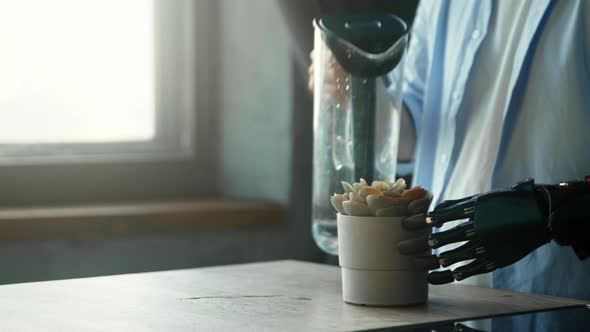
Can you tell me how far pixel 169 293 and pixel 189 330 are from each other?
225 millimetres

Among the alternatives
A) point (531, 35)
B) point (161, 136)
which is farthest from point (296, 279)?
point (161, 136)

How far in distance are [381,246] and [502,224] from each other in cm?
13

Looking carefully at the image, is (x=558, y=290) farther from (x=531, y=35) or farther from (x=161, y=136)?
(x=161, y=136)

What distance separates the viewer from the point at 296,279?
1.21 meters

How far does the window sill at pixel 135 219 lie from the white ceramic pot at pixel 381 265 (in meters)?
1.04

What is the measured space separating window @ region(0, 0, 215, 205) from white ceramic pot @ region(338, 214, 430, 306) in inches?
50.5

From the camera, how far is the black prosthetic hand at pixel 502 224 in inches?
37.9

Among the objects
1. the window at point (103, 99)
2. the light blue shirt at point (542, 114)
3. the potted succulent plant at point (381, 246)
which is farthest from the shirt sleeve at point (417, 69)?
the window at point (103, 99)

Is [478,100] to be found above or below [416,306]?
above

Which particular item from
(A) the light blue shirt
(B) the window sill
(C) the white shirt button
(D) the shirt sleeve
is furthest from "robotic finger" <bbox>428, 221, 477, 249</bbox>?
(B) the window sill

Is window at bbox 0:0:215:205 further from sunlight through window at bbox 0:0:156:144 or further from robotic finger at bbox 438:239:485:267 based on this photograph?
robotic finger at bbox 438:239:485:267

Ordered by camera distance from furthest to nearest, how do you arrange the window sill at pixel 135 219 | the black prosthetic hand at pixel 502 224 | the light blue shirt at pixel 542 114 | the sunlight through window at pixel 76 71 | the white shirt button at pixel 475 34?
the sunlight through window at pixel 76 71
the window sill at pixel 135 219
the white shirt button at pixel 475 34
the light blue shirt at pixel 542 114
the black prosthetic hand at pixel 502 224

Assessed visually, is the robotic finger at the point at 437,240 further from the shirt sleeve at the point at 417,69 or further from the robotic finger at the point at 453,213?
the shirt sleeve at the point at 417,69

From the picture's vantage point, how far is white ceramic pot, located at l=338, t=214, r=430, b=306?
1.00 m
